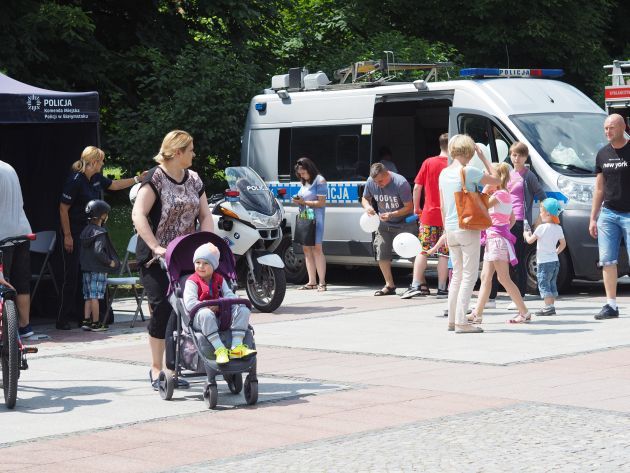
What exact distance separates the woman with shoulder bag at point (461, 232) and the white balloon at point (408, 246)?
8.92 ft

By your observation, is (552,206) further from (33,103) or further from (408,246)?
(33,103)

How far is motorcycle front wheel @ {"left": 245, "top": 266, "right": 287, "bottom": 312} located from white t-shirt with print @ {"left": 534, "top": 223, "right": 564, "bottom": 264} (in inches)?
110

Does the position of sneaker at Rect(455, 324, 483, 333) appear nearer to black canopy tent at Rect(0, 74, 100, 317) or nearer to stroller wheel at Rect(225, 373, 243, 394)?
stroller wheel at Rect(225, 373, 243, 394)

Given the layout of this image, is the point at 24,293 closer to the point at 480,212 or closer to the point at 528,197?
the point at 480,212

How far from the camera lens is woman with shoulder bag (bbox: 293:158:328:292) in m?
16.6

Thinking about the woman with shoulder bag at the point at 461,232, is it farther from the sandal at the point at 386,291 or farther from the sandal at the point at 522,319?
the sandal at the point at 386,291

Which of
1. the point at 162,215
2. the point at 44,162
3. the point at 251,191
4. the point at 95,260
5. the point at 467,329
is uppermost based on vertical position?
the point at 44,162

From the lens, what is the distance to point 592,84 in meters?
30.8

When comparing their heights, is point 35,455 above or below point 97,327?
below

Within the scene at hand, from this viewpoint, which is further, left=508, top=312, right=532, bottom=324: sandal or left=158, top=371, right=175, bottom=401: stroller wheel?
left=508, top=312, right=532, bottom=324: sandal

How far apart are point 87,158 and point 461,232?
3.91m

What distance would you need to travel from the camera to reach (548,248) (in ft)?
43.7

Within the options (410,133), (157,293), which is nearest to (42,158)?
(157,293)

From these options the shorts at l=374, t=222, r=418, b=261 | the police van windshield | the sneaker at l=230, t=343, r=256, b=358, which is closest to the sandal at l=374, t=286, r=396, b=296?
the shorts at l=374, t=222, r=418, b=261
